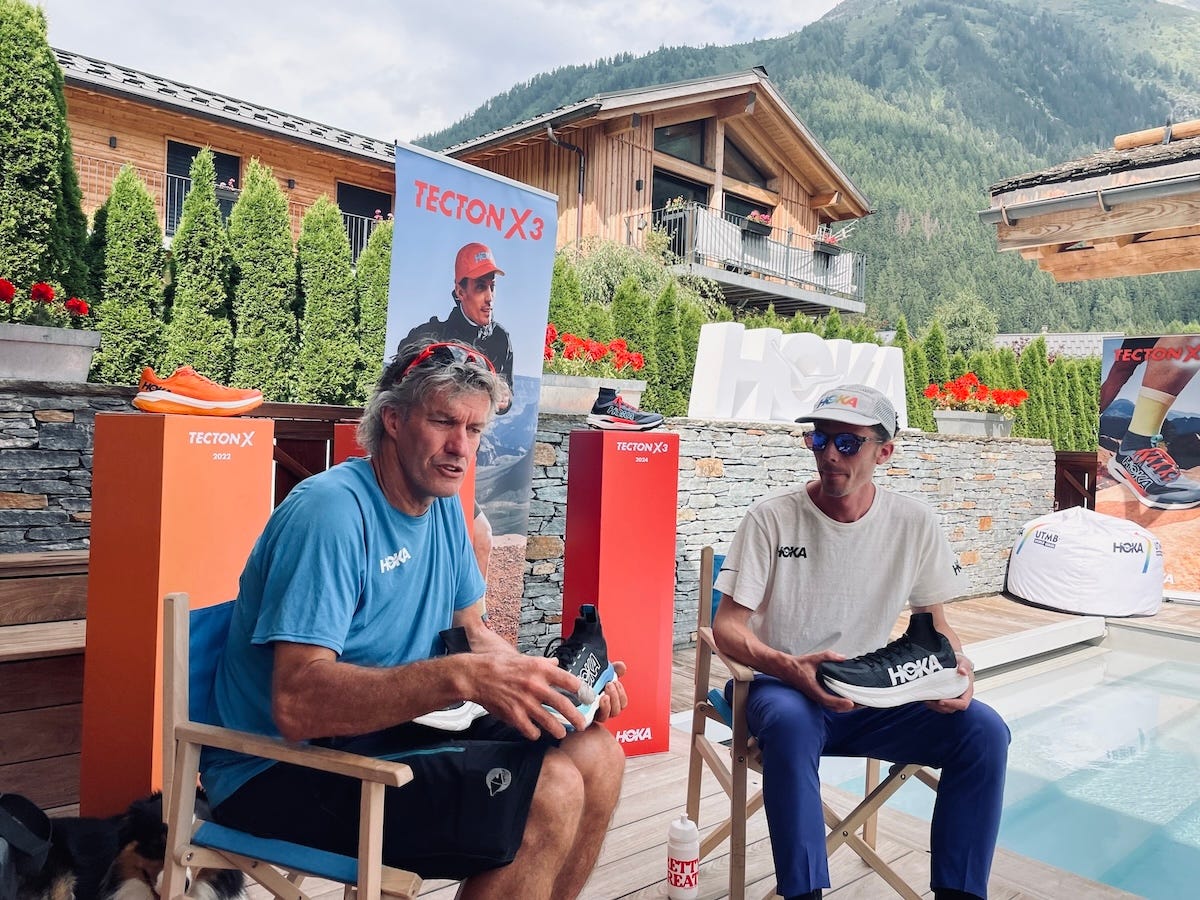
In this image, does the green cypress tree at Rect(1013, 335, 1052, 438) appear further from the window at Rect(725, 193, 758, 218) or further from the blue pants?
the blue pants

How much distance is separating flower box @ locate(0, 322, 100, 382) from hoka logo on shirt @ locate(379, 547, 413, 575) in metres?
2.45

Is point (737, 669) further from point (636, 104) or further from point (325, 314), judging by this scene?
point (636, 104)

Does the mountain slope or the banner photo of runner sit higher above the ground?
the mountain slope

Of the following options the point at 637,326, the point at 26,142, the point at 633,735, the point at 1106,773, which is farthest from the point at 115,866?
the point at 637,326

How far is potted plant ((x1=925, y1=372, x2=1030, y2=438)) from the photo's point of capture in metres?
8.06

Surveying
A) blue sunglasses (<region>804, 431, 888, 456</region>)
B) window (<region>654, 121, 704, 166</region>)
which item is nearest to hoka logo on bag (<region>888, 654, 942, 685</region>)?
blue sunglasses (<region>804, 431, 888, 456</region>)

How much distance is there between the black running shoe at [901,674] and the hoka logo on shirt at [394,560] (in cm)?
96

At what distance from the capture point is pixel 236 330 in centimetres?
717

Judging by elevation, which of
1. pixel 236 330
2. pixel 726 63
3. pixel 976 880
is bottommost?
pixel 976 880

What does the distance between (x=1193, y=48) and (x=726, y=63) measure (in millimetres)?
62615

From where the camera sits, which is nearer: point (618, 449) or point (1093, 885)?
point (1093, 885)

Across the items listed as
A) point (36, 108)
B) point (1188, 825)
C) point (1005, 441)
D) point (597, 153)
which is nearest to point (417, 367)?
A: point (1188, 825)

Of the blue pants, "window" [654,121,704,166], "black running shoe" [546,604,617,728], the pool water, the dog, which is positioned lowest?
the pool water

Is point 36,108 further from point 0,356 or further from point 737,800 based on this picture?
point 737,800
